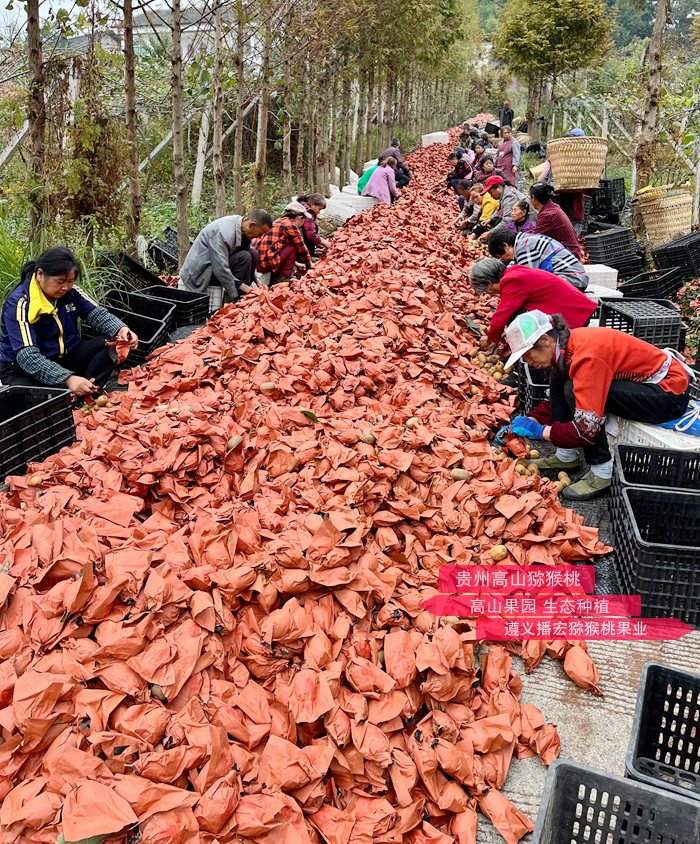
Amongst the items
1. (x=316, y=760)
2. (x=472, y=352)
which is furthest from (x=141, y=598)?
(x=472, y=352)

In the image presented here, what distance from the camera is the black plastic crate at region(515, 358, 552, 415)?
4.09 meters

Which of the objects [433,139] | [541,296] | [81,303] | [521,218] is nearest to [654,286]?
[521,218]

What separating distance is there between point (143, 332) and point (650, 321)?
3698 mm

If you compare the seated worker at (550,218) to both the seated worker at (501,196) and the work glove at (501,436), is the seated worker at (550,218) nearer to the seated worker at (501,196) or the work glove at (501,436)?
the seated worker at (501,196)

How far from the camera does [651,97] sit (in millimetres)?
7711

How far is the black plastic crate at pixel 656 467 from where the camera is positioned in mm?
3039

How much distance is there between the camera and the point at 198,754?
1700 millimetres

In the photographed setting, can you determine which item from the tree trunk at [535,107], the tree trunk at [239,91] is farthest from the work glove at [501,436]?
the tree trunk at [535,107]

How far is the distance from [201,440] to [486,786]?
6.04 ft

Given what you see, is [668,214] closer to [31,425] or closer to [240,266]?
[240,266]

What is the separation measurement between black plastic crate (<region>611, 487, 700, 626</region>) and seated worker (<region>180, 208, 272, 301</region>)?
13.3ft

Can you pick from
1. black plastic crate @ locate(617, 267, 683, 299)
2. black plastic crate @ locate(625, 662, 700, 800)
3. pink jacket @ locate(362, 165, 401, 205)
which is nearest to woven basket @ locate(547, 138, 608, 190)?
black plastic crate @ locate(617, 267, 683, 299)

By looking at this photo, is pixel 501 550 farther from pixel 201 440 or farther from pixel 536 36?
pixel 536 36

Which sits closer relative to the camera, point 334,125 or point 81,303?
point 81,303
